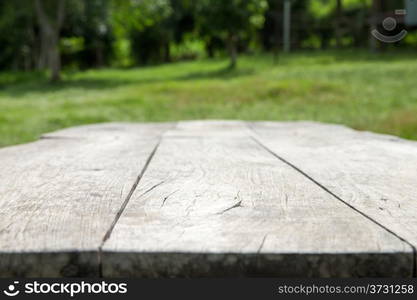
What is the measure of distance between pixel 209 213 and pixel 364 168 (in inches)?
32.0

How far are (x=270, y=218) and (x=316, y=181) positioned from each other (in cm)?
46

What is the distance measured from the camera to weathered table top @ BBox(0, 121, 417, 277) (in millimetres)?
855

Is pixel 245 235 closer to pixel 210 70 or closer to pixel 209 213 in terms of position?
pixel 209 213

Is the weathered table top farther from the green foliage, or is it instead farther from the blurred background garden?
the green foliage

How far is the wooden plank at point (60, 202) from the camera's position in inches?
34.1

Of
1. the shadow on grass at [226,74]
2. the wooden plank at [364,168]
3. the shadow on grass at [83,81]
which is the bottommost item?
the shadow on grass at [83,81]

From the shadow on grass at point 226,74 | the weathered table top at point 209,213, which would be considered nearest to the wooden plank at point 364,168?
the weathered table top at point 209,213

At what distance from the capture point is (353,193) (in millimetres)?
1318

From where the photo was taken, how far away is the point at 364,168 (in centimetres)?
167

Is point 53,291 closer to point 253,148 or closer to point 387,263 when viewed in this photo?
point 387,263

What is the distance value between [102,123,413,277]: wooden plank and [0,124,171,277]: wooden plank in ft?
0.18

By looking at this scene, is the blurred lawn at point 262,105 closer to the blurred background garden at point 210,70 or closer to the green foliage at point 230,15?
the blurred background garden at point 210,70

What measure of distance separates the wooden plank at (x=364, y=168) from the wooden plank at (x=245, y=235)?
0.07 meters

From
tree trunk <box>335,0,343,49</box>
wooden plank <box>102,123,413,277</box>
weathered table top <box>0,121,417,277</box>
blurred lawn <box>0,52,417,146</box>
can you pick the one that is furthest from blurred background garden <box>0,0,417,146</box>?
wooden plank <box>102,123,413,277</box>
